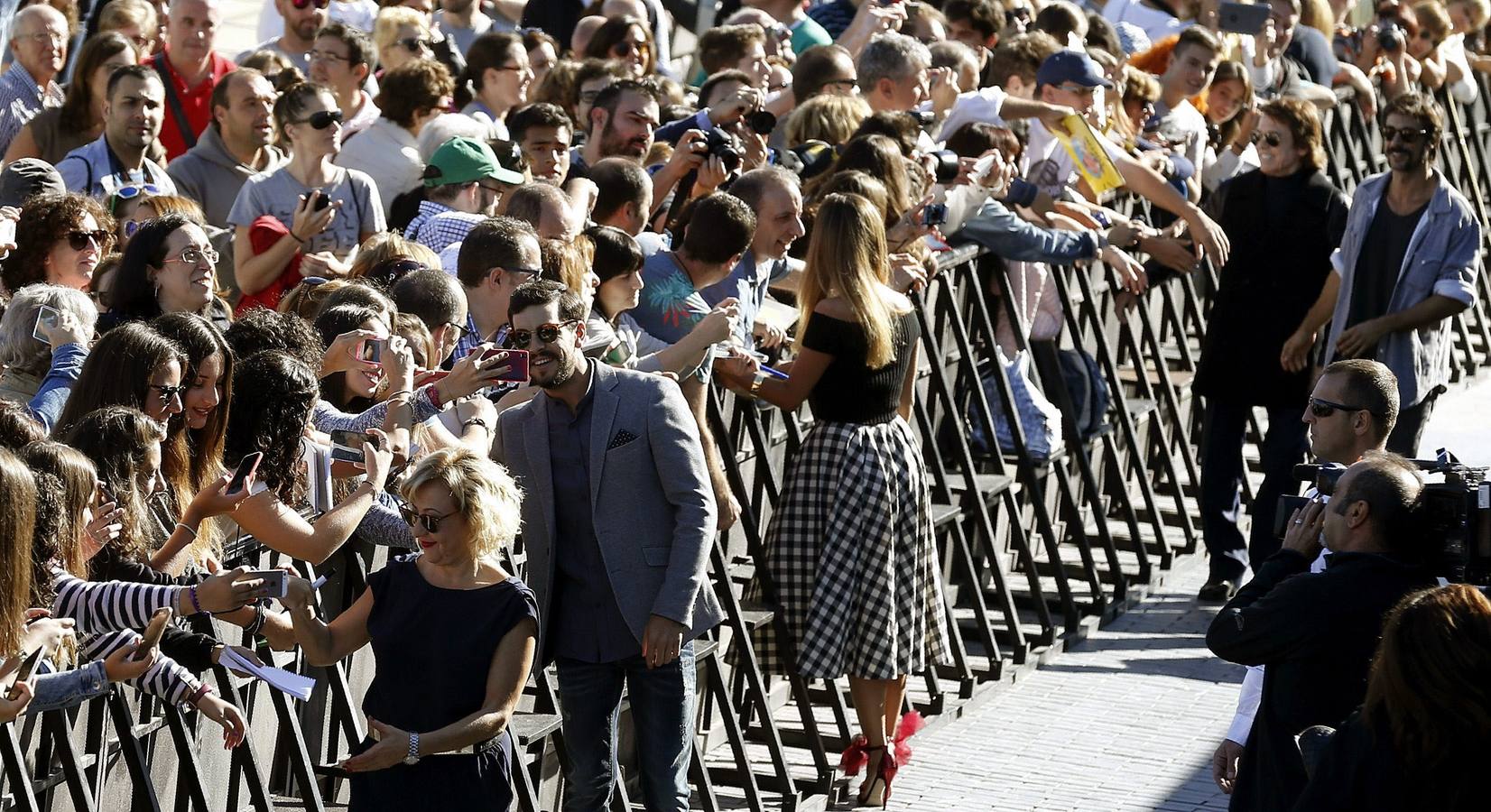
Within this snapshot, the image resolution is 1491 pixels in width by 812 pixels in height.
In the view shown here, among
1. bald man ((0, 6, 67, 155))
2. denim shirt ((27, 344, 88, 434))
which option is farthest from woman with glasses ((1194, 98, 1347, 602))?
denim shirt ((27, 344, 88, 434))

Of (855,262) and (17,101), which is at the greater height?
(855,262)

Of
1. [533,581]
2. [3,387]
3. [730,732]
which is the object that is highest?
[3,387]

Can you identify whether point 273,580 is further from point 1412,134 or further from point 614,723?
point 1412,134

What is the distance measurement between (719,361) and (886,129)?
Answer: 1.69 meters

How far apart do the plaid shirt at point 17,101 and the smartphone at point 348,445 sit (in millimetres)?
3616

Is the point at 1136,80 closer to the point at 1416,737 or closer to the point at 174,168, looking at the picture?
the point at 174,168

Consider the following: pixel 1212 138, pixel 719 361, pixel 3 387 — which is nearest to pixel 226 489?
pixel 3 387

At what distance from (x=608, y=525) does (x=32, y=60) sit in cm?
398

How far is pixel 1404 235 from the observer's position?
9.54 metres

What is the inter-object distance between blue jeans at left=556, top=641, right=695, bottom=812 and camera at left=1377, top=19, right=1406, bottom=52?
29.9 feet

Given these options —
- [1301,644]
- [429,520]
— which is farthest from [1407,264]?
[429,520]

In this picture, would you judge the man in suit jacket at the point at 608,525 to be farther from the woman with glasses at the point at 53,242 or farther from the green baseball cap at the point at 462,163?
the green baseball cap at the point at 462,163

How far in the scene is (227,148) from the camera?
27.5 ft

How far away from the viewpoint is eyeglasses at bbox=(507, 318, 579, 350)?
623 cm
